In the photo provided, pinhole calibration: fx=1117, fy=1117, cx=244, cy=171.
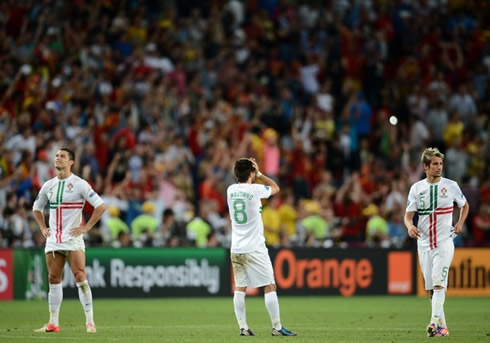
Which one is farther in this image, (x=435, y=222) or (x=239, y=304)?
(x=435, y=222)

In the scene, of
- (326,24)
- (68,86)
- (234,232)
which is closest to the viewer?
(234,232)

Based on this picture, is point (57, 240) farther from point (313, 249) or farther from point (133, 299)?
point (313, 249)

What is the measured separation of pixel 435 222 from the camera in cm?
1440

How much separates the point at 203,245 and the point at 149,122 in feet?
12.5

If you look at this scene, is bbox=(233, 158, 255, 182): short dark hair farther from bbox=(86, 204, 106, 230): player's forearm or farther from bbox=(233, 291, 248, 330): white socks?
bbox=(86, 204, 106, 230): player's forearm

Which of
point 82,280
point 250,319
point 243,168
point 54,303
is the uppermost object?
point 243,168

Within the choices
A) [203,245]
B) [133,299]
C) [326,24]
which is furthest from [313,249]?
[326,24]

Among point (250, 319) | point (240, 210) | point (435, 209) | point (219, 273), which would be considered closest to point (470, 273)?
point (219, 273)

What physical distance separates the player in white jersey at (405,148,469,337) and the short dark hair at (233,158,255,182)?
7.00 feet

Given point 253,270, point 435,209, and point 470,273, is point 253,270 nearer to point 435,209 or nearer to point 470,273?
point 435,209

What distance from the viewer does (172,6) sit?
30.4 meters

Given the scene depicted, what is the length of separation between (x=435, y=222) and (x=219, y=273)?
1049 cm

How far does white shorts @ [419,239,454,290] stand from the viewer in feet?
46.7

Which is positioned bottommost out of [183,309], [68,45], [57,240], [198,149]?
[183,309]
